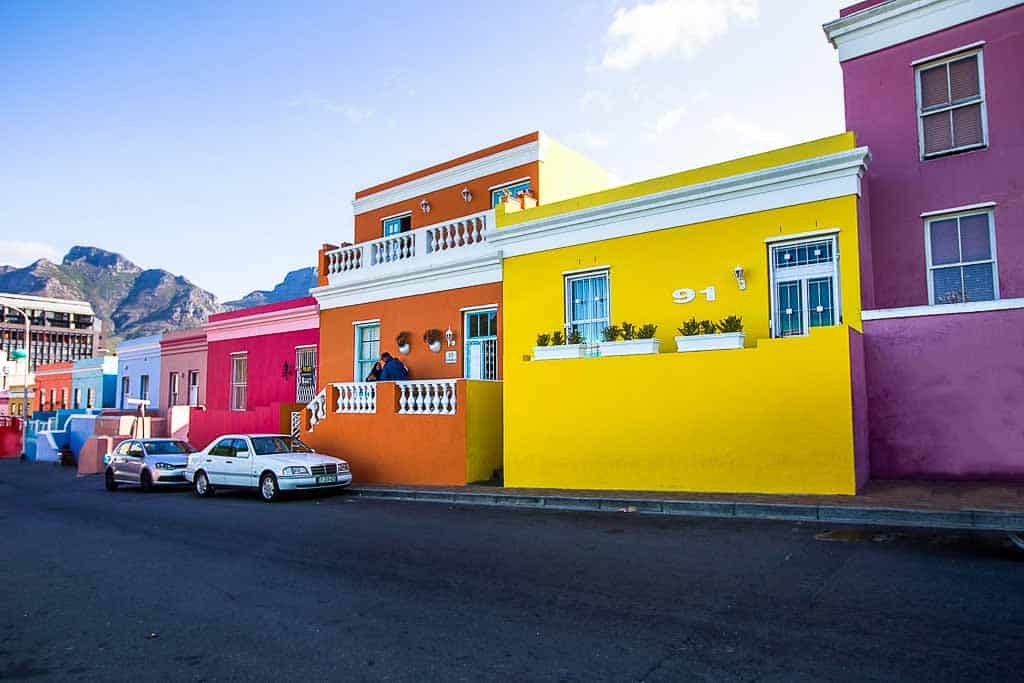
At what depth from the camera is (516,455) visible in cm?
1410

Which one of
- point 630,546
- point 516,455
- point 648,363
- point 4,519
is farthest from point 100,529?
point 648,363

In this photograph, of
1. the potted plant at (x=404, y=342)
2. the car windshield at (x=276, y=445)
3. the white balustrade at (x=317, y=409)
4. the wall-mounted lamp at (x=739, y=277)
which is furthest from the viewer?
the potted plant at (x=404, y=342)

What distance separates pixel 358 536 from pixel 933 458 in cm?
891

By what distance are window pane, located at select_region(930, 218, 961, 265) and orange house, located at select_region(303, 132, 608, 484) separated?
830 centimetres

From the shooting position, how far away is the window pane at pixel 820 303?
460 inches

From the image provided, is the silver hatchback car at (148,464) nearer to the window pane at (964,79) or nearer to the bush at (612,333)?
the bush at (612,333)

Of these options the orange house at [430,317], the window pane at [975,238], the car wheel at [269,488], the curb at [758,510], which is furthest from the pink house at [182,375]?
the window pane at [975,238]

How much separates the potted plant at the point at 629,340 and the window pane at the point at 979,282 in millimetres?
5285

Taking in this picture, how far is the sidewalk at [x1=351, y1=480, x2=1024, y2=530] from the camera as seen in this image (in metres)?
8.69

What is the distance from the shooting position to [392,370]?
1711 cm

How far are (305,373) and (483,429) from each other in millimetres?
8883

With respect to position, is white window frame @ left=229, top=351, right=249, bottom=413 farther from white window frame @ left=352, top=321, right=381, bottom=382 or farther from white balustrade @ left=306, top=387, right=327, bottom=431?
white balustrade @ left=306, top=387, right=327, bottom=431

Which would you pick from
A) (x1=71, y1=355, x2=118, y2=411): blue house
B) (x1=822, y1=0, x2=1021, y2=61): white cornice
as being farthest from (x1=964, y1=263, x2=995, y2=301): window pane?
(x1=71, y1=355, x2=118, y2=411): blue house

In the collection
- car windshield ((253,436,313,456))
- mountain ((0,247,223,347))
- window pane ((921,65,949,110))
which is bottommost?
car windshield ((253,436,313,456))
